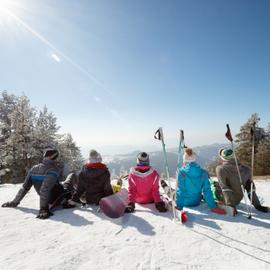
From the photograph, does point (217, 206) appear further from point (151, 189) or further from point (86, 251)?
point (86, 251)

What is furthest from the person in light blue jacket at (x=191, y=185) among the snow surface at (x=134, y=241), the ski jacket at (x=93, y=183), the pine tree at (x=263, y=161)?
the pine tree at (x=263, y=161)

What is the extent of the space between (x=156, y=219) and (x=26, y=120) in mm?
25566

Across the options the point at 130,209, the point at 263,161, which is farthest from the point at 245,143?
the point at 130,209

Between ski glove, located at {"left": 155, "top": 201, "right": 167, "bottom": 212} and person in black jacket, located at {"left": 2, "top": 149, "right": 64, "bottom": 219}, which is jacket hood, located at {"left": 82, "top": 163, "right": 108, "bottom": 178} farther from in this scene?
ski glove, located at {"left": 155, "top": 201, "right": 167, "bottom": 212}

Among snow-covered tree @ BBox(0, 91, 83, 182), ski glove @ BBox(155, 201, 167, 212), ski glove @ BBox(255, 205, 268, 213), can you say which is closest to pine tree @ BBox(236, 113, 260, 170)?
snow-covered tree @ BBox(0, 91, 83, 182)

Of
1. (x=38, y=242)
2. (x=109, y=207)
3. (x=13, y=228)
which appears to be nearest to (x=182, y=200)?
(x=109, y=207)

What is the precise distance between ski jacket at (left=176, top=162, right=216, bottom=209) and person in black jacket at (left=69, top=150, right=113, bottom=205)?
217 cm

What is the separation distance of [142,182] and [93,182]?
5.11ft

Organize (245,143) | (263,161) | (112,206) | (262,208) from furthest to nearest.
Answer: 1. (245,143)
2. (263,161)
3. (262,208)
4. (112,206)

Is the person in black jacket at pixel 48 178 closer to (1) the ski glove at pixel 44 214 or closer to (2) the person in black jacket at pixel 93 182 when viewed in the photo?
(1) the ski glove at pixel 44 214

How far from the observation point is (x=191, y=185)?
6594 mm

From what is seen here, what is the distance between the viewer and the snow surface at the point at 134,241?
139 inches

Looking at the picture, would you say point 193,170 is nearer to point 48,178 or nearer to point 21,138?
point 48,178

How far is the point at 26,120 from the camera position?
26.8 metres
